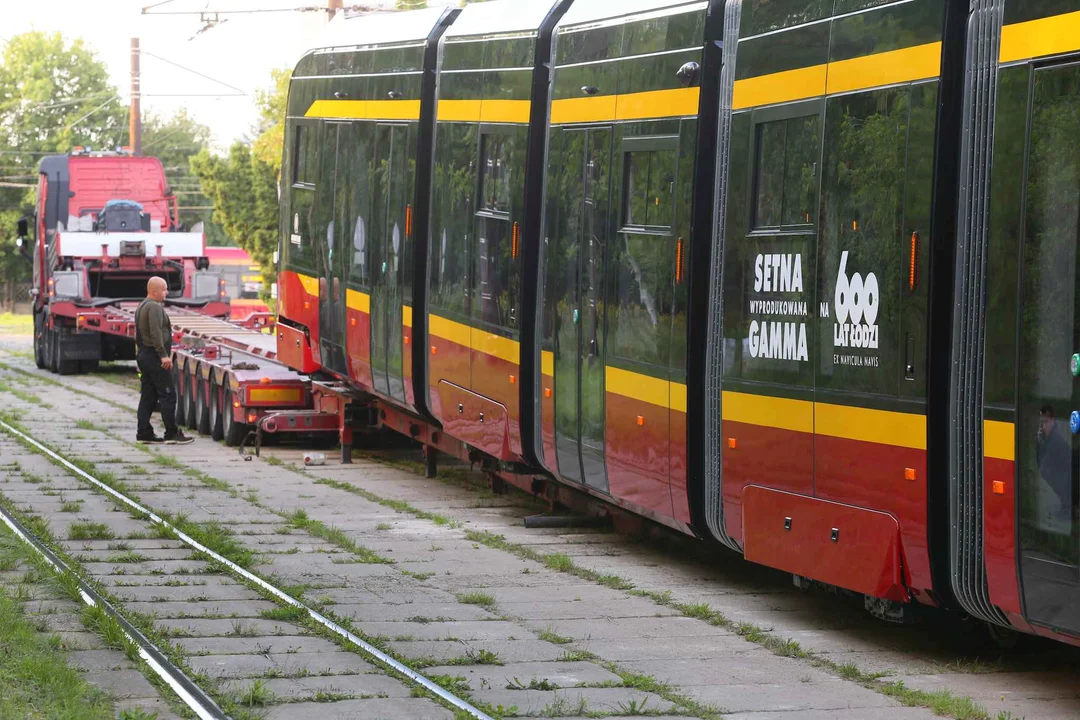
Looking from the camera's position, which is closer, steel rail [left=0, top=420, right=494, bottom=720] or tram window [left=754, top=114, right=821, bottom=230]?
steel rail [left=0, top=420, right=494, bottom=720]

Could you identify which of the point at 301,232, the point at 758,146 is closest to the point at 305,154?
the point at 301,232

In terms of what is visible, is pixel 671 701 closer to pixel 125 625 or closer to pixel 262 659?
pixel 262 659

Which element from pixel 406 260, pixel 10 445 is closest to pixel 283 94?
pixel 10 445

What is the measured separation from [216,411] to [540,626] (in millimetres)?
11442

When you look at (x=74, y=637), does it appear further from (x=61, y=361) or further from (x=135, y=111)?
(x=135, y=111)

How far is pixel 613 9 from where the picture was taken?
463 inches

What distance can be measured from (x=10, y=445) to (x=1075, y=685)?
Result: 45.8 feet

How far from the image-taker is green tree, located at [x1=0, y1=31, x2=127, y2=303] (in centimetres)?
8731

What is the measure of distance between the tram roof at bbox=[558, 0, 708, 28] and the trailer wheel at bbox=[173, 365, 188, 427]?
36.3ft

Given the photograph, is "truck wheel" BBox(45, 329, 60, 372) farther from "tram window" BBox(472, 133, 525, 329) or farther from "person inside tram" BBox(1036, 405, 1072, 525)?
"person inside tram" BBox(1036, 405, 1072, 525)

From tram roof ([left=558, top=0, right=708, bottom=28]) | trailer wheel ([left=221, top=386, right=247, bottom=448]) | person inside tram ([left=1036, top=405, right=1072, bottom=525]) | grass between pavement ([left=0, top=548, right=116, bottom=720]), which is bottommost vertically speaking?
trailer wheel ([left=221, top=386, right=247, bottom=448])

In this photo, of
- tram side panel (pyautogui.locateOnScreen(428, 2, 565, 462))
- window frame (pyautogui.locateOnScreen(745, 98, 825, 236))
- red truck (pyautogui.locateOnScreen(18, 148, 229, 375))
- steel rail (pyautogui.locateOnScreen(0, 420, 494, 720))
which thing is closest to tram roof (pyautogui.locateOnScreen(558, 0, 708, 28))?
tram side panel (pyautogui.locateOnScreen(428, 2, 565, 462))

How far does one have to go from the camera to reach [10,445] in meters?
19.5

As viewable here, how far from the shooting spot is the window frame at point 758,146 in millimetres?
9000
